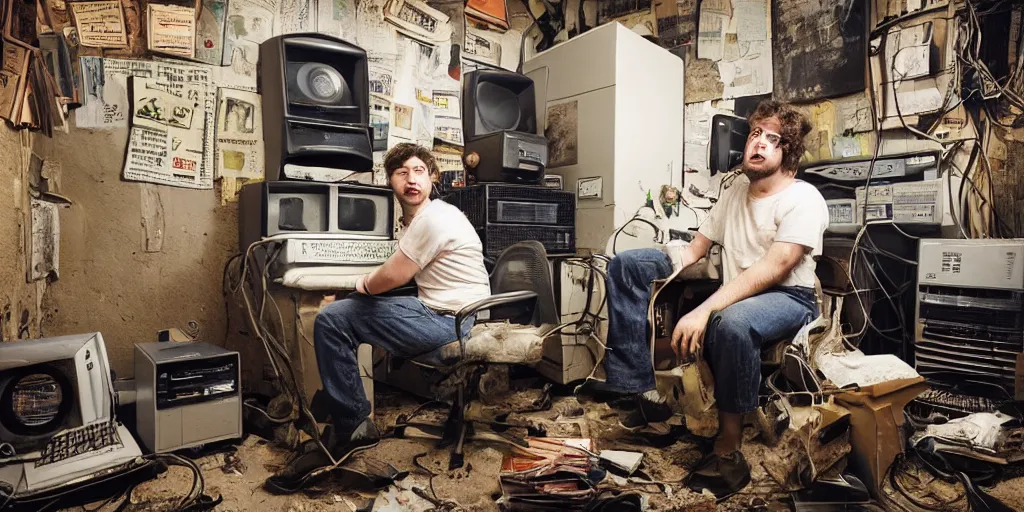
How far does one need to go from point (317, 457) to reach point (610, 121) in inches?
85.6

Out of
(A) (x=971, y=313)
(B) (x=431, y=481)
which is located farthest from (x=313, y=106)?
(A) (x=971, y=313)

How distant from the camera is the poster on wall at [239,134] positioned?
2.47 metres

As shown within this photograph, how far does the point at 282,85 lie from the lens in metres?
2.25

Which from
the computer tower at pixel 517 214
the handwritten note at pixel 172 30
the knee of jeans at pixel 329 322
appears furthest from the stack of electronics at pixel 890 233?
the handwritten note at pixel 172 30

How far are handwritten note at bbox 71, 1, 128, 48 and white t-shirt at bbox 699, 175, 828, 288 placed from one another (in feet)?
8.85

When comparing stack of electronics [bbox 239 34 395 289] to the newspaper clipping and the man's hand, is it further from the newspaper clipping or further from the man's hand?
the man's hand

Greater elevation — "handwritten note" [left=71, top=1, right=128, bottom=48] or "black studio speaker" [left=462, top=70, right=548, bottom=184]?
"handwritten note" [left=71, top=1, right=128, bottom=48]

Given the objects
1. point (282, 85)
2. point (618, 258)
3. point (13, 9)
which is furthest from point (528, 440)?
point (13, 9)

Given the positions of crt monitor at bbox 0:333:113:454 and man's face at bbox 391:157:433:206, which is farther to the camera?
man's face at bbox 391:157:433:206

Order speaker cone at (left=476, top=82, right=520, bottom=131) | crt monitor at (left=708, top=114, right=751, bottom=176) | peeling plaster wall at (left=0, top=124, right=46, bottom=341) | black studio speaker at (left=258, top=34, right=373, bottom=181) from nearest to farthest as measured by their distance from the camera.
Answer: peeling plaster wall at (left=0, top=124, right=46, bottom=341), black studio speaker at (left=258, top=34, right=373, bottom=181), speaker cone at (left=476, top=82, right=520, bottom=131), crt monitor at (left=708, top=114, right=751, bottom=176)

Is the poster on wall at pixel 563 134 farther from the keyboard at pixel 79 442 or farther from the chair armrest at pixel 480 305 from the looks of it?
the keyboard at pixel 79 442

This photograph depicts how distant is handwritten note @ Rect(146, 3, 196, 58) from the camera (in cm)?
231

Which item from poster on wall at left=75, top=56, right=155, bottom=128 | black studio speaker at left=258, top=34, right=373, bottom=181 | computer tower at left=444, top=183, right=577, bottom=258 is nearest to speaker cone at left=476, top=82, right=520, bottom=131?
computer tower at left=444, top=183, right=577, bottom=258

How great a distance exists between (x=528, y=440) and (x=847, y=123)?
247 centimetres
